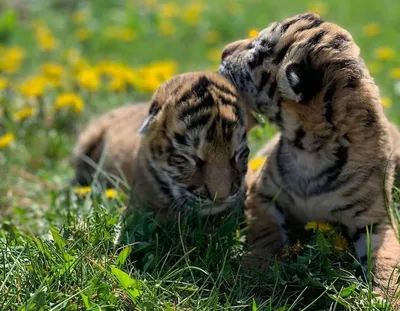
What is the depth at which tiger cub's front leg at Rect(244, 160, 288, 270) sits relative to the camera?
387cm

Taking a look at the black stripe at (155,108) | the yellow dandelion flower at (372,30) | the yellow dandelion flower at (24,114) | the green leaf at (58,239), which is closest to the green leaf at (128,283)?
Answer: the green leaf at (58,239)

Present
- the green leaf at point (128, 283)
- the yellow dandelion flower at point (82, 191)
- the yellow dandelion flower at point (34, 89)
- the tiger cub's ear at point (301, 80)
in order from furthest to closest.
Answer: the yellow dandelion flower at point (34, 89), the yellow dandelion flower at point (82, 191), the tiger cub's ear at point (301, 80), the green leaf at point (128, 283)

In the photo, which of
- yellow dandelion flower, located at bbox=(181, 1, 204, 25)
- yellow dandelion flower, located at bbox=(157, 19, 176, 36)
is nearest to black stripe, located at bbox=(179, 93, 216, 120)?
yellow dandelion flower, located at bbox=(157, 19, 176, 36)

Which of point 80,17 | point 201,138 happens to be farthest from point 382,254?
point 80,17

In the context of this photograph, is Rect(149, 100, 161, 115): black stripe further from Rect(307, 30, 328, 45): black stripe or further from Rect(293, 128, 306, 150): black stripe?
Rect(307, 30, 328, 45): black stripe

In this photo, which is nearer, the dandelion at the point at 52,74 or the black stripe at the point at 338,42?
the black stripe at the point at 338,42

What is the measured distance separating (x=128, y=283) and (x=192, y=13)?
24.3ft

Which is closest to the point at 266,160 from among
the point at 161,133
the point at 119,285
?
the point at 161,133

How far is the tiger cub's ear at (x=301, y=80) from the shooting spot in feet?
11.5

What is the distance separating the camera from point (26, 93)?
19.6 ft

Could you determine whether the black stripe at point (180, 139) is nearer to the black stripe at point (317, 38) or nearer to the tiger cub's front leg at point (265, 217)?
the tiger cub's front leg at point (265, 217)

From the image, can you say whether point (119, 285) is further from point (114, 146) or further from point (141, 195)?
point (114, 146)

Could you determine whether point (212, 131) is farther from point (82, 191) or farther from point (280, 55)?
point (82, 191)

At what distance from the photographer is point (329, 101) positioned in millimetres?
3543
